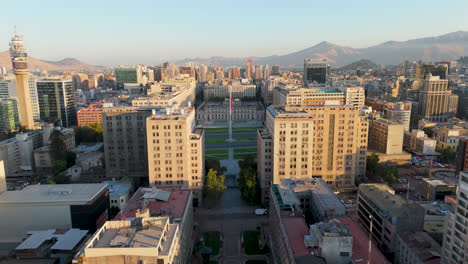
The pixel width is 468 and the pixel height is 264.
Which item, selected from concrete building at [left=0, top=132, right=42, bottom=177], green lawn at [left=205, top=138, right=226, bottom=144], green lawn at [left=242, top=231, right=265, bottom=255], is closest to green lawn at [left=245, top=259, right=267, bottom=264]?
green lawn at [left=242, top=231, right=265, bottom=255]

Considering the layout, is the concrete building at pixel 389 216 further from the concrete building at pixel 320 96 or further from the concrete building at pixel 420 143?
the concrete building at pixel 320 96

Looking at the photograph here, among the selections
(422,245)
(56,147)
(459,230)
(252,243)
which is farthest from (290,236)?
(56,147)

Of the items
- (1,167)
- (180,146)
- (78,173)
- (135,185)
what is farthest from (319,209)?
(78,173)

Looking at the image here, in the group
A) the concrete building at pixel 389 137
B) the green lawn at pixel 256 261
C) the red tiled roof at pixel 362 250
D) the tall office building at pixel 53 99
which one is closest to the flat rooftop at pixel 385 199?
the red tiled roof at pixel 362 250

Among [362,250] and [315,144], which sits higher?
[315,144]

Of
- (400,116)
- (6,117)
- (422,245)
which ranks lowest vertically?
(422,245)

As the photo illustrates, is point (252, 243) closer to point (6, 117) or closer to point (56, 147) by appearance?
point (56, 147)

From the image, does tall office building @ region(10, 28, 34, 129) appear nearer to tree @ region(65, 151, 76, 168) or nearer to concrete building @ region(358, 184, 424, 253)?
tree @ region(65, 151, 76, 168)

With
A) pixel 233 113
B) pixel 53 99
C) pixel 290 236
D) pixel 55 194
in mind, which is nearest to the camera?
pixel 290 236
